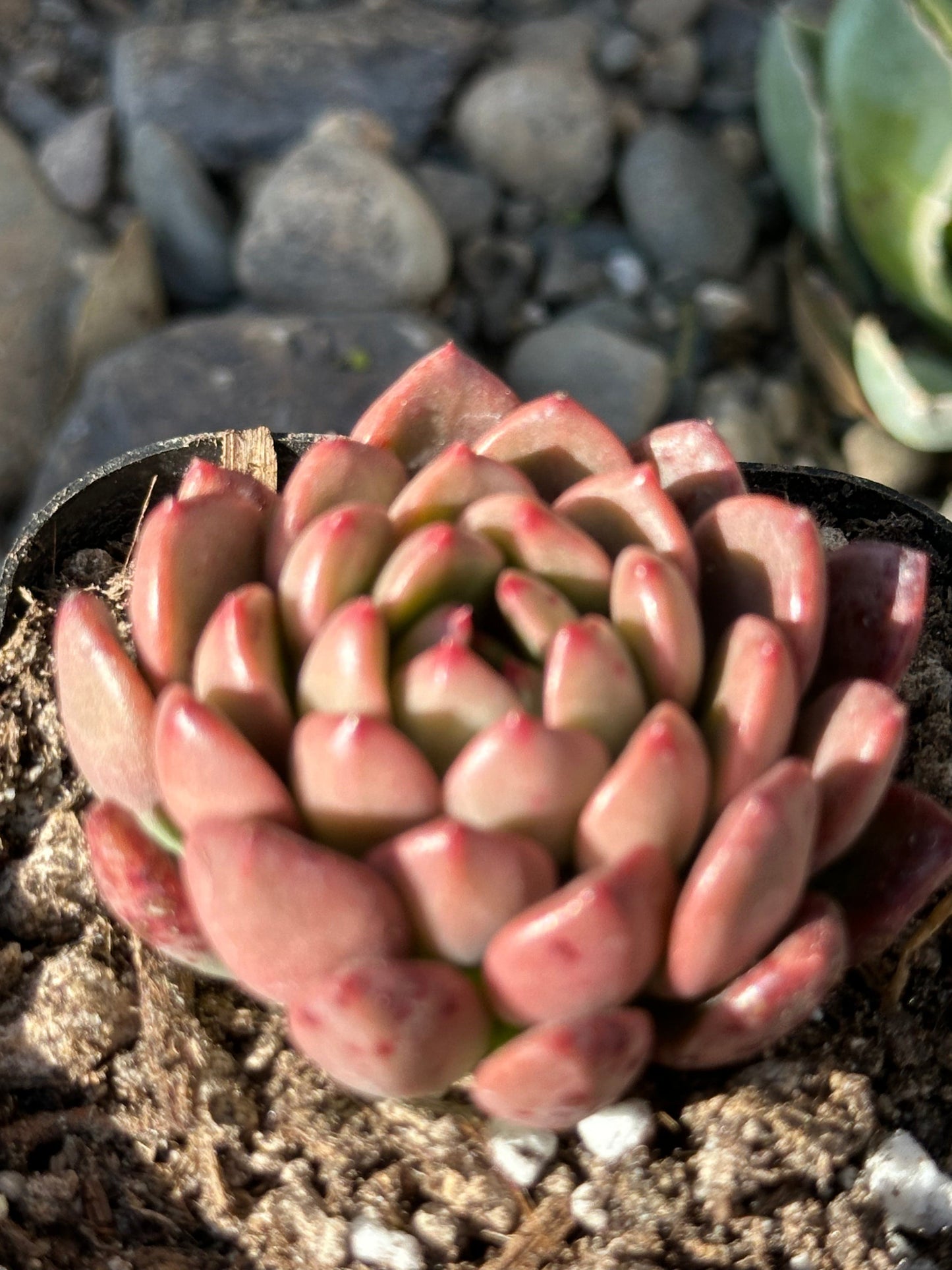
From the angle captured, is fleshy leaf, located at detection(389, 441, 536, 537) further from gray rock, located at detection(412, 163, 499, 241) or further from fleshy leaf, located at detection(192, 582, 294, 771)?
gray rock, located at detection(412, 163, 499, 241)

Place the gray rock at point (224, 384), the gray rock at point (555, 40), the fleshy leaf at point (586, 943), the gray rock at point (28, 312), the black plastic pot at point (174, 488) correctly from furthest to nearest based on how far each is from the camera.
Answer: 1. the gray rock at point (555, 40)
2. the gray rock at point (28, 312)
3. the gray rock at point (224, 384)
4. the black plastic pot at point (174, 488)
5. the fleshy leaf at point (586, 943)

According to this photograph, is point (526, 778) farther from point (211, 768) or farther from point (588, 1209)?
point (588, 1209)

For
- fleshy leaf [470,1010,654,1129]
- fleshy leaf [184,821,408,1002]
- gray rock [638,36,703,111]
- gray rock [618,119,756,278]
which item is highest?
fleshy leaf [184,821,408,1002]

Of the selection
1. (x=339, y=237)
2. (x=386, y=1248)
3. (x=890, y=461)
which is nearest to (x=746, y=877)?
(x=386, y=1248)

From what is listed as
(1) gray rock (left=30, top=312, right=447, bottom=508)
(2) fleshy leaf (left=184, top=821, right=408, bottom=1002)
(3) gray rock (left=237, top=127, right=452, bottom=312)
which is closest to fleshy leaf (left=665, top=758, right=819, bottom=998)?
(2) fleshy leaf (left=184, top=821, right=408, bottom=1002)

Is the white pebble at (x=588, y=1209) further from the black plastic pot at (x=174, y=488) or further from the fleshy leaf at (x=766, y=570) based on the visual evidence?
the black plastic pot at (x=174, y=488)

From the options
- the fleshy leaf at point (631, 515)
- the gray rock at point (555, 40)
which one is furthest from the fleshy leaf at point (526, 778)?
the gray rock at point (555, 40)

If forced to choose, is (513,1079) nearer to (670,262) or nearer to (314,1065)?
(314,1065)
